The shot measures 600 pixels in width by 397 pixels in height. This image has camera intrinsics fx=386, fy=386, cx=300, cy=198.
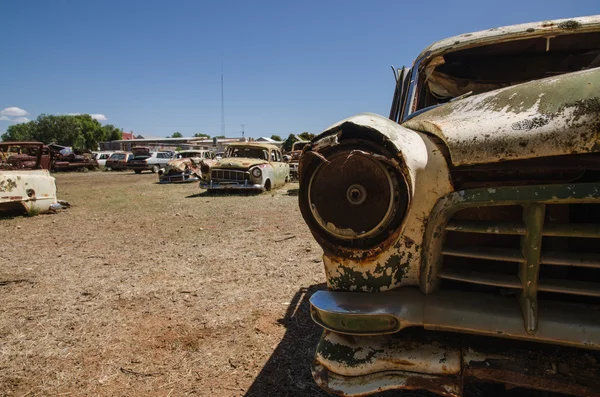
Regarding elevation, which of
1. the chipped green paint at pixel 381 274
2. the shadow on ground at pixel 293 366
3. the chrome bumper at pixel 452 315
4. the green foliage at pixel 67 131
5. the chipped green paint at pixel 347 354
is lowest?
the shadow on ground at pixel 293 366

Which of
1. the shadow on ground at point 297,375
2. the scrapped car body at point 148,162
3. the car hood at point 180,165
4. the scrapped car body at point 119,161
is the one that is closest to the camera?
the shadow on ground at point 297,375

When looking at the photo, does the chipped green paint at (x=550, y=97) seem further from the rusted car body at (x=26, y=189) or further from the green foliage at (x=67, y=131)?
the green foliage at (x=67, y=131)

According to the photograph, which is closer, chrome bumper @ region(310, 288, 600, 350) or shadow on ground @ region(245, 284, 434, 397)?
chrome bumper @ region(310, 288, 600, 350)

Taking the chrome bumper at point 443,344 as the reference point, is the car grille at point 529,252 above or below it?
above

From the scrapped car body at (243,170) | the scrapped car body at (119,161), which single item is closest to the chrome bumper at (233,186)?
the scrapped car body at (243,170)

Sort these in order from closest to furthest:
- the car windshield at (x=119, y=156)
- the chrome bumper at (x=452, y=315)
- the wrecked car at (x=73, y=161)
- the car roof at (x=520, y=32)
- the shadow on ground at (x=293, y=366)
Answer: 1. the chrome bumper at (x=452, y=315)
2. the shadow on ground at (x=293, y=366)
3. the car roof at (x=520, y=32)
4. the wrecked car at (x=73, y=161)
5. the car windshield at (x=119, y=156)

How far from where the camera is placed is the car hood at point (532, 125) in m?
1.21

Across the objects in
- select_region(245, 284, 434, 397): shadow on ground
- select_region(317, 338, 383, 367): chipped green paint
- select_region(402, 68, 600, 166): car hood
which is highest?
select_region(402, 68, 600, 166): car hood

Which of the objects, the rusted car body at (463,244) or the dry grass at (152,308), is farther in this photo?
the dry grass at (152,308)

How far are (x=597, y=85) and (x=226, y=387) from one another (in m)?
2.11

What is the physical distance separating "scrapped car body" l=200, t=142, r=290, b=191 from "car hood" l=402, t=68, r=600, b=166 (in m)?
9.55

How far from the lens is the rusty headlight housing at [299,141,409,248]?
134cm

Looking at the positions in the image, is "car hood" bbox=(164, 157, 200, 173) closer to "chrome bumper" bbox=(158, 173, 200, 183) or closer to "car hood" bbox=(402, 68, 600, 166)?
"chrome bumper" bbox=(158, 173, 200, 183)

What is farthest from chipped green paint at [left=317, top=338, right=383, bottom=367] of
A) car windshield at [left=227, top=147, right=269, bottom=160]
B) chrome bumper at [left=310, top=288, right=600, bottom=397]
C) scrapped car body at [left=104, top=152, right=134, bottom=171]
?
scrapped car body at [left=104, top=152, right=134, bottom=171]
